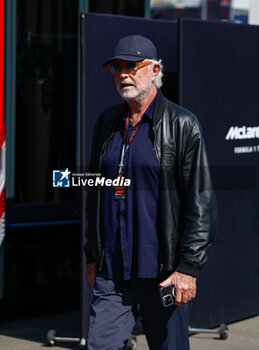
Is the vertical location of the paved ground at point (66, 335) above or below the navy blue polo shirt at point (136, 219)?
below

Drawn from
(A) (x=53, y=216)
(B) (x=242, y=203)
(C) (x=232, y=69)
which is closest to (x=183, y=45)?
(C) (x=232, y=69)

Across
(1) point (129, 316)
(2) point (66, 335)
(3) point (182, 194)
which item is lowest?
(2) point (66, 335)

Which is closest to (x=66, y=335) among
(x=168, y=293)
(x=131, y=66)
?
(x=168, y=293)

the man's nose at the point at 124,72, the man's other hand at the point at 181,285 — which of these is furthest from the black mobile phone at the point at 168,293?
the man's nose at the point at 124,72

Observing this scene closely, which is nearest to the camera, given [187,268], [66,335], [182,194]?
[187,268]

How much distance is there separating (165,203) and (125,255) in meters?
0.31

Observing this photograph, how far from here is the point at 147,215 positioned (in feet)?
13.5

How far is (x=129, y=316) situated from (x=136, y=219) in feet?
1.59

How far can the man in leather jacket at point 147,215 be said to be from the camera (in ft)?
13.4

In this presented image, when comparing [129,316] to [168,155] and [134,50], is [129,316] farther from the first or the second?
[134,50]

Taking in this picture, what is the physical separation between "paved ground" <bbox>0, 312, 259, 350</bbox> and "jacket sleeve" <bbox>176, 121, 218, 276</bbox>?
2.54 m

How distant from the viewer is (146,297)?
418cm

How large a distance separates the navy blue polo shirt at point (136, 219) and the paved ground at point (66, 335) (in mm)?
2435

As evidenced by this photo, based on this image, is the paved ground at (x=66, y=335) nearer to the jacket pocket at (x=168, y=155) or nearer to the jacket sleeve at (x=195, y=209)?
the jacket sleeve at (x=195, y=209)
